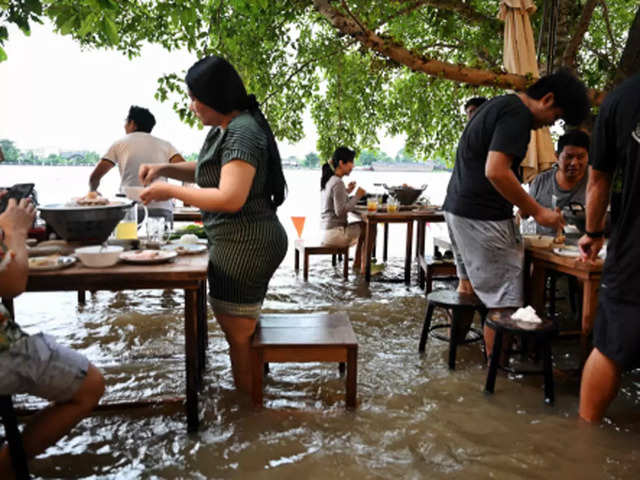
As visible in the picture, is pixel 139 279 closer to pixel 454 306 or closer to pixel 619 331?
pixel 454 306

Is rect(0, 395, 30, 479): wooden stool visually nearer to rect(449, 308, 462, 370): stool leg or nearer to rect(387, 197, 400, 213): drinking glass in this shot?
rect(449, 308, 462, 370): stool leg

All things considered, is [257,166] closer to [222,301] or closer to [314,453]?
[222,301]

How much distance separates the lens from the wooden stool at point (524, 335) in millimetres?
2818

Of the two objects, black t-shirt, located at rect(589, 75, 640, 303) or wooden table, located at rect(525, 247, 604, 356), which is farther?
wooden table, located at rect(525, 247, 604, 356)

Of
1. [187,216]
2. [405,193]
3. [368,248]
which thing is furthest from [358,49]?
[187,216]

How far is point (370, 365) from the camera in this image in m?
3.53

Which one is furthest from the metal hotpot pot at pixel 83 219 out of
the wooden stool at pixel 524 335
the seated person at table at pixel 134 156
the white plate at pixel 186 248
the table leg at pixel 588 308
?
the table leg at pixel 588 308

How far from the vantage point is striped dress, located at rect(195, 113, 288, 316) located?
8.11 feet

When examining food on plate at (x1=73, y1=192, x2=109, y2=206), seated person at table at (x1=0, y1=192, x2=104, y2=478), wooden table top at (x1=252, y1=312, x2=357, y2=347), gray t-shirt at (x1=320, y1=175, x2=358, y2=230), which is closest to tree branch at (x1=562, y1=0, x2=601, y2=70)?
gray t-shirt at (x1=320, y1=175, x2=358, y2=230)

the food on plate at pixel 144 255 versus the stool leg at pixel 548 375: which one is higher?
the food on plate at pixel 144 255

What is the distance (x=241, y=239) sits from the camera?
2537 mm

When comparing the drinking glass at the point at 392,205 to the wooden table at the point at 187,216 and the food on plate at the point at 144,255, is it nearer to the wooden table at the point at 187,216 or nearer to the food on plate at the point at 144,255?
the wooden table at the point at 187,216

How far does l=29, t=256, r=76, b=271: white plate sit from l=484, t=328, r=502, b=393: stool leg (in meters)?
2.31

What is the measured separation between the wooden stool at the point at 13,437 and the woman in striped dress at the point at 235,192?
94 centimetres
